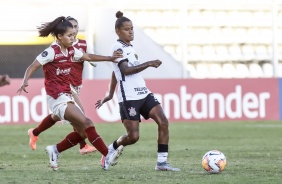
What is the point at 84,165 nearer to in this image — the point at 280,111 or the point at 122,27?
the point at 122,27

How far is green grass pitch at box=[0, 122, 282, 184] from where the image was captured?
9797mm

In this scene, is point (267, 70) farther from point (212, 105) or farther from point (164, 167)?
point (164, 167)

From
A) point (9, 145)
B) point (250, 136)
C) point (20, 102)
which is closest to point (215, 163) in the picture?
point (9, 145)

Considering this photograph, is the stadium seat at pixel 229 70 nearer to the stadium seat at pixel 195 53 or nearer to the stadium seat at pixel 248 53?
the stadium seat at pixel 248 53

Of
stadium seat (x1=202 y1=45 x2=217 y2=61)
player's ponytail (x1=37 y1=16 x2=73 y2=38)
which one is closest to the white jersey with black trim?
player's ponytail (x1=37 y1=16 x2=73 y2=38)

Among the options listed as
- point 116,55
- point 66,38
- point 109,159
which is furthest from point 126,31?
point 109,159

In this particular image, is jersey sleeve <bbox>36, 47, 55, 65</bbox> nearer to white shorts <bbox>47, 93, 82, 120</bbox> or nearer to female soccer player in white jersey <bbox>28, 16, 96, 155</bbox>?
white shorts <bbox>47, 93, 82, 120</bbox>

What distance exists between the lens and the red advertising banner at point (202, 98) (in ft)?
82.6

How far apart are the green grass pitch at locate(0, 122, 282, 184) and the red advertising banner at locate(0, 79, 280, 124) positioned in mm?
2026

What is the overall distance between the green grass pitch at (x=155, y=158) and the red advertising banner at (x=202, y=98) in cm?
203

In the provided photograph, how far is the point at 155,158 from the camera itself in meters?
13.4

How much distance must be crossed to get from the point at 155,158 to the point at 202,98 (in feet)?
40.0

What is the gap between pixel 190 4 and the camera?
33.5 meters

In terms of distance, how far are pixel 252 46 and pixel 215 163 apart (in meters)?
24.3
